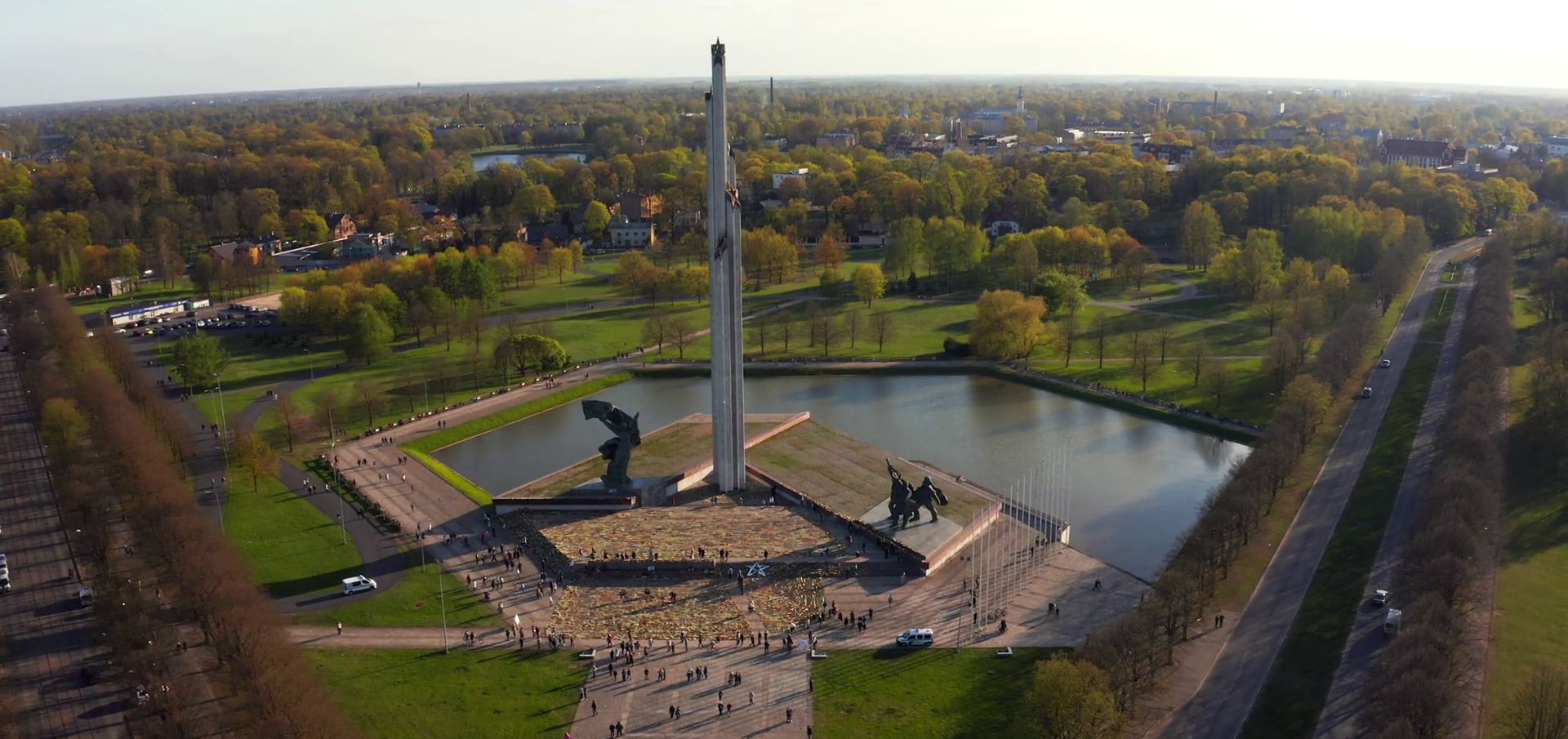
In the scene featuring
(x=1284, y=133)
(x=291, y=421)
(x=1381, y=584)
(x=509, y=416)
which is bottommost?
(x=509, y=416)

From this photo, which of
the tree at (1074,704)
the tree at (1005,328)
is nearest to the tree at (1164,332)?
the tree at (1005,328)

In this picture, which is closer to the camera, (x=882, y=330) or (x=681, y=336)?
(x=681, y=336)

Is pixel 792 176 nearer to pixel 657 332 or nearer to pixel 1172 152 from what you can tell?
pixel 1172 152

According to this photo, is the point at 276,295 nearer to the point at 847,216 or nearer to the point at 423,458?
the point at 423,458

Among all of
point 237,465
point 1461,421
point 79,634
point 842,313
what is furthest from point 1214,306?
point 79,634

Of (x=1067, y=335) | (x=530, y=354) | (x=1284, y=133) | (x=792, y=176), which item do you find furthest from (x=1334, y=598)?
(x=1284, y=133)

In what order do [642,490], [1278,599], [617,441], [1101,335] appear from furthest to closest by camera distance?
[1101,335] → [642,490] → [617,441] → [1278,599]
